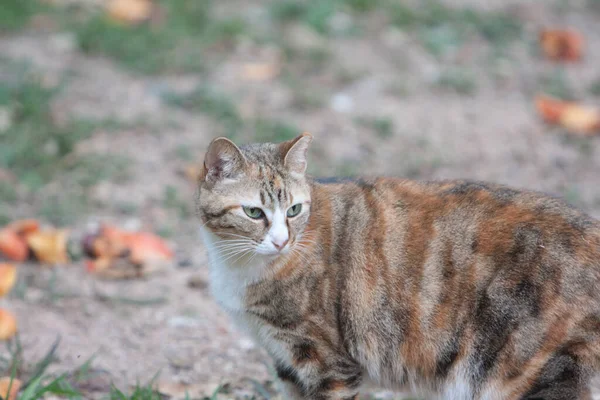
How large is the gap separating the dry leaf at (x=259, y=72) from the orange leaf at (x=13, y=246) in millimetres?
3251

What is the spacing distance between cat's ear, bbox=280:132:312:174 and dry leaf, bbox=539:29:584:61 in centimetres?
563

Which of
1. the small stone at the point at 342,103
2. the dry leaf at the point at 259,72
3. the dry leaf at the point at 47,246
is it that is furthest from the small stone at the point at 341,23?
the dry leaf at the point at 47,246

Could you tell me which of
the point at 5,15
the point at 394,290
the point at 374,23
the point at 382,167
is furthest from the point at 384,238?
the point at 5,15

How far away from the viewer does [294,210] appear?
3771 mm

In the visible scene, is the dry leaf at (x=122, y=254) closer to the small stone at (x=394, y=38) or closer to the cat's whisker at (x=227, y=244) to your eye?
the cat's whisker at (x=227, y=244)

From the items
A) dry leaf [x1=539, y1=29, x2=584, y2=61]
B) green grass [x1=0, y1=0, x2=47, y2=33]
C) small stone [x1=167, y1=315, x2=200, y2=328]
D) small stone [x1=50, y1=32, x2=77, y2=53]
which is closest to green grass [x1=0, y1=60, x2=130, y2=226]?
small stone [x1=50, y1=32, x2=77, y2=53]

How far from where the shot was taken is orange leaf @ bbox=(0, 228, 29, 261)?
5344mm

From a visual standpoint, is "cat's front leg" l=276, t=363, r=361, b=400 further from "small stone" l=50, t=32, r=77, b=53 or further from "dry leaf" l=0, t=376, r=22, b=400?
"small stone" l=50, t=32, r=77, b=53

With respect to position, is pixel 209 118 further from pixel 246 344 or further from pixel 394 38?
pixel 246 344

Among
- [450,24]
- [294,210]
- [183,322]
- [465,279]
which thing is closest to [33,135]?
[183,322]

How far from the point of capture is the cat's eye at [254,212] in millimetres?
3699

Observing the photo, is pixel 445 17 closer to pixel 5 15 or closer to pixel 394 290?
pixel 5 15

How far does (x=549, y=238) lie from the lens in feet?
11.3

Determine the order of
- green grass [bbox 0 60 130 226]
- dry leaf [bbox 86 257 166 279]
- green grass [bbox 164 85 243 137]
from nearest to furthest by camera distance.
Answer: dry leaf [bbox 86 257 166 279], green grass [bbox 0 60 130 226], green grass [bbox 164 85 243 137]
